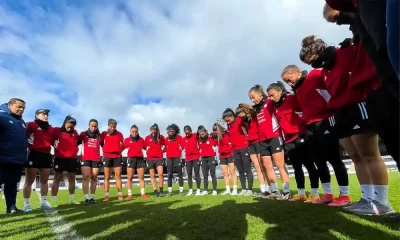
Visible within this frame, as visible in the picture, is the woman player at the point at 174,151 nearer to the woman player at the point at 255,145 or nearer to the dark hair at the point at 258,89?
the woman player at the point at 255,145

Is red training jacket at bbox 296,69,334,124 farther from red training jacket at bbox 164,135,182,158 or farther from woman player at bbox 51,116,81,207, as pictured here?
woman player at bbox 51,116,81,207

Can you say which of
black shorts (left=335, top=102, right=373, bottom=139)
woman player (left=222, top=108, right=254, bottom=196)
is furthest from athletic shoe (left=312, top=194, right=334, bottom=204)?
woman player (left=222, top=108, right=254, bottom=196)

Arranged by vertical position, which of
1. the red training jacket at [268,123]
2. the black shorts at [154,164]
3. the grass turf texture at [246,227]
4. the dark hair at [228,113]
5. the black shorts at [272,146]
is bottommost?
the grass turf texture at [246,227]

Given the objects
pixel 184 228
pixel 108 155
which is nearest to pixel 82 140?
pixel 108 155

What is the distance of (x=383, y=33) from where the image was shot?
1.59 m

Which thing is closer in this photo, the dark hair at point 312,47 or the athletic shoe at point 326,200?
the dark hair at point 312,47

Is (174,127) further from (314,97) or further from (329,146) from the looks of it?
(329,146)

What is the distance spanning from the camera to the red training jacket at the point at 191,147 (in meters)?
11.8

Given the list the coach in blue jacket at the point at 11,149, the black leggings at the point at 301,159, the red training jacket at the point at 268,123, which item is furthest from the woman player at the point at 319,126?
the coach in blue jacket at the point at 11,149

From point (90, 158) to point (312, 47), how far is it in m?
7.84

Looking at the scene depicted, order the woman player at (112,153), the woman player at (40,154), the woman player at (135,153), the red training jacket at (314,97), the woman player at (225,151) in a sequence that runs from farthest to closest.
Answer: the woman player at (135,153)
the woman player at (225,151)
the woman player at (112,153)
the woman player at (40,154)
the red training jacket at (314,97)

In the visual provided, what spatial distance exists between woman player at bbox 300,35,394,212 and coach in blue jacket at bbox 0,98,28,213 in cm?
730

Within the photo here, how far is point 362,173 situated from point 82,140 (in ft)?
28.3

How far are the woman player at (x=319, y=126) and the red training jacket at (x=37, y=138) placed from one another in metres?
7.06
